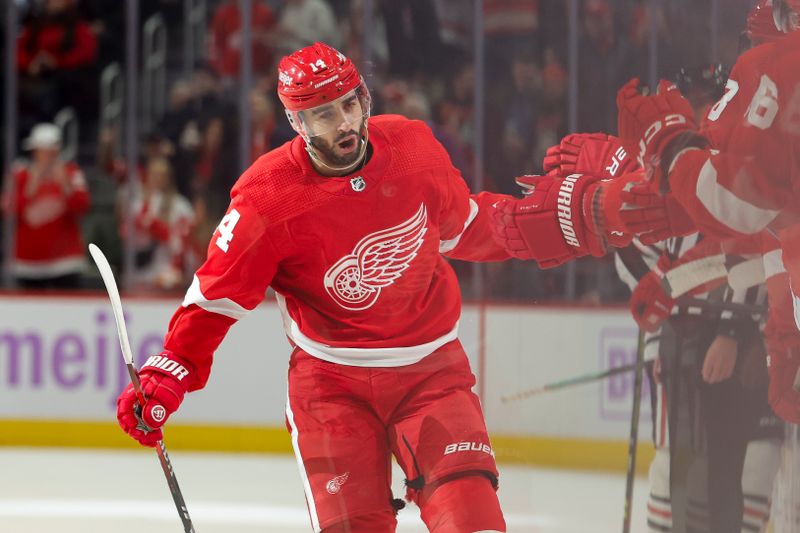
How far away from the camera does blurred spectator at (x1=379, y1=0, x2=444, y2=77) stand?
1549 millimetres

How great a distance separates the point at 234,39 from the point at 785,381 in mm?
3467

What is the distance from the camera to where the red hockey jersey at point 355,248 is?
168 cm

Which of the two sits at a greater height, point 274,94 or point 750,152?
point 750,152

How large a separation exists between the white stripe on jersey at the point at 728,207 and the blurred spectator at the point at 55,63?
4594mm

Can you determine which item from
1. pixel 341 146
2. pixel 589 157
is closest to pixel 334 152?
pixel 341 146

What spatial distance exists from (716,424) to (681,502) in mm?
74

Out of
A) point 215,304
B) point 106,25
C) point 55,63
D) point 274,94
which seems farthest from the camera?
point 55,63

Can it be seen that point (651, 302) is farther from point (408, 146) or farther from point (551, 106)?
point (408, 146)

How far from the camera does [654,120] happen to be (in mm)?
1077

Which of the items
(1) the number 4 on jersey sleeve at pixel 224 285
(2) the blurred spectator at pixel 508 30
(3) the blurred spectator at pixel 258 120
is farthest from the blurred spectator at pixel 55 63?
(2) the blurred spectator at pixel 508 30

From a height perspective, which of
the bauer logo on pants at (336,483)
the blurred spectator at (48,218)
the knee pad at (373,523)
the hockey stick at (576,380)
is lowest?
the blurred spectator at (48,218)

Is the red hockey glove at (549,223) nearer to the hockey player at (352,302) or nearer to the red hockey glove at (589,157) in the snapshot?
the red hockey glove at (589,157)

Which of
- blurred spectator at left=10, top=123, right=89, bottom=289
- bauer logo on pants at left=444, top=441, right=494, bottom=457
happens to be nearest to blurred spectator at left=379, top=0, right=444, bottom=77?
bauer logo on pants at left=444, top=441, right=494, bottom=457

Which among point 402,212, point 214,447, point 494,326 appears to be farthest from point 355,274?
point 214,447
